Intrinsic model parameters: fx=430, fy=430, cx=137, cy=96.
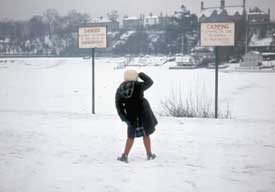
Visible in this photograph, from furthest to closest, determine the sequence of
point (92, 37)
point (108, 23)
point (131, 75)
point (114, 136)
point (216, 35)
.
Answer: point (92, 37)
point (216, 35)
point (114, 136)
point (108, 23)
point (131, 75)

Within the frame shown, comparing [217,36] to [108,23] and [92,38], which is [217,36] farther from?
[92,38]

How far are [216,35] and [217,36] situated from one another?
0.4 inches

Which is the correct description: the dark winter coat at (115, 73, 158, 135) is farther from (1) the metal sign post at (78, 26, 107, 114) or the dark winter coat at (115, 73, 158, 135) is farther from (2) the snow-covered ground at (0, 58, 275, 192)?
(1) the metal sign post at (78, 26, 107, 114)

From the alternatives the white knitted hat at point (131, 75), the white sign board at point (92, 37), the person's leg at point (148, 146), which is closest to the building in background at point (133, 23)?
the white knitted hat at point (131, 75)

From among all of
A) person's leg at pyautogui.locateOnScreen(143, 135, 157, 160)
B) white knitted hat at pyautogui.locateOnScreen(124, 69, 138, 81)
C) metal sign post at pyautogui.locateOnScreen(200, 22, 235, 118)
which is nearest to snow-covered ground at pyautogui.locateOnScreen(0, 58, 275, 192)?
person's leg at pyautogui.locateOnScreen(143, 135, 157, 160)

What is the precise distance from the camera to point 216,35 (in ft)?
9.91

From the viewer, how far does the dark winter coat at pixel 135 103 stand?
87.8 inches

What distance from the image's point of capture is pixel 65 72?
285cm

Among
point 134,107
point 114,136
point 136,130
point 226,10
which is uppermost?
point 226,10

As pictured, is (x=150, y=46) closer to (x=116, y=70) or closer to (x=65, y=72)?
(x=116, y=70)

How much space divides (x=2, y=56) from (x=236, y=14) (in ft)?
4.93

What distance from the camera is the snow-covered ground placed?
2.04 metres

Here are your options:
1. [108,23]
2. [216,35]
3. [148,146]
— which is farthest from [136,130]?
[216,35]

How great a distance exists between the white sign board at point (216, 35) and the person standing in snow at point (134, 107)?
71 centimetres
